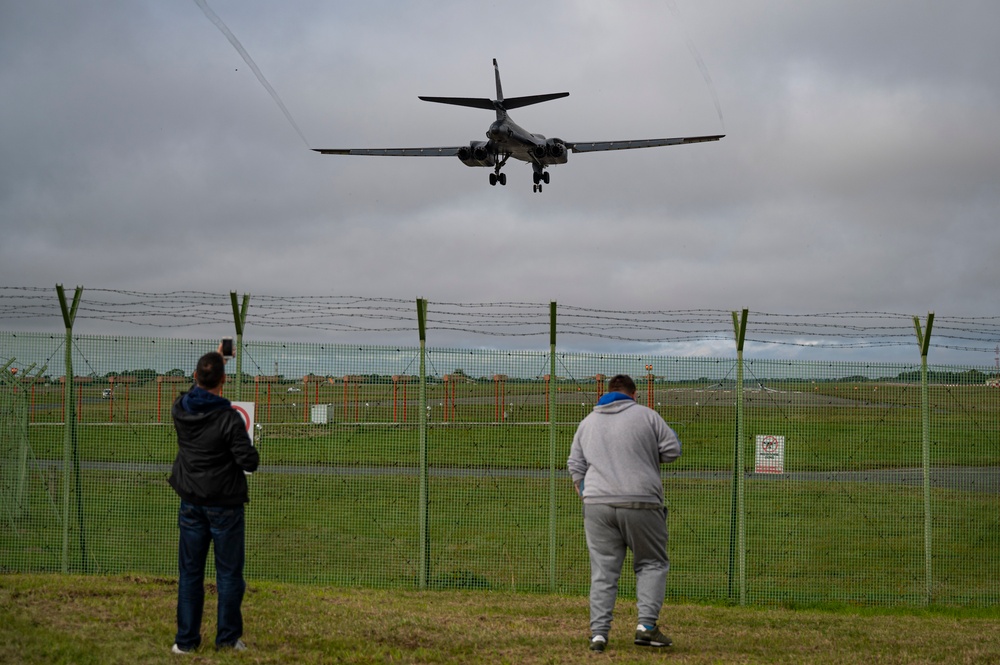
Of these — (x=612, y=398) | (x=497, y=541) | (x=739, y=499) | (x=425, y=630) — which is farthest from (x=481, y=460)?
(x=612, y=398)

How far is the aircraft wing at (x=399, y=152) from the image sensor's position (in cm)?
2823

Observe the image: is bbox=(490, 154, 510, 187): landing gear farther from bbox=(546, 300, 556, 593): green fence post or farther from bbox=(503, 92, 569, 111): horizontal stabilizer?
bbox=(546, 300, 556, 593): green fence post

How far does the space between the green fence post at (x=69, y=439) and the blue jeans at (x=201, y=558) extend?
13.2 ft

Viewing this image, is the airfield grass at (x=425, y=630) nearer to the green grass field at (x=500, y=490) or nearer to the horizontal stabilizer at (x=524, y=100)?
the green grass field at (x=500, y=490)

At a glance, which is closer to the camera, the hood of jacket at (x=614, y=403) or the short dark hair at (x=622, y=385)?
the hood of jacket at (x=614, y=403)

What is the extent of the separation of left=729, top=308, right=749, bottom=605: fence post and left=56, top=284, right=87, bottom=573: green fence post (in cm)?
685

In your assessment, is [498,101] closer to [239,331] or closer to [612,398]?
[239,331]

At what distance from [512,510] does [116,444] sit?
4.44 meters

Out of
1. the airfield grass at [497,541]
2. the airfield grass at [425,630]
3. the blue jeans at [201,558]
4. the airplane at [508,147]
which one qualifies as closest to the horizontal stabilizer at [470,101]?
the airplane at [508,147]

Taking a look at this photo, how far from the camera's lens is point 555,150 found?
91.7 feet

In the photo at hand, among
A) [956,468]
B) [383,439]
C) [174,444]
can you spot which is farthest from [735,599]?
[174,444]

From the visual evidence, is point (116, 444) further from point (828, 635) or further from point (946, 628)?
point (946, 628)

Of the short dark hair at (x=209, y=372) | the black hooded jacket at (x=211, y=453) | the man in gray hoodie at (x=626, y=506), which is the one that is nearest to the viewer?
the black hooded jacket at (x=211, y=453)

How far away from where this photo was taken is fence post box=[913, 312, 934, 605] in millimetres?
9984
